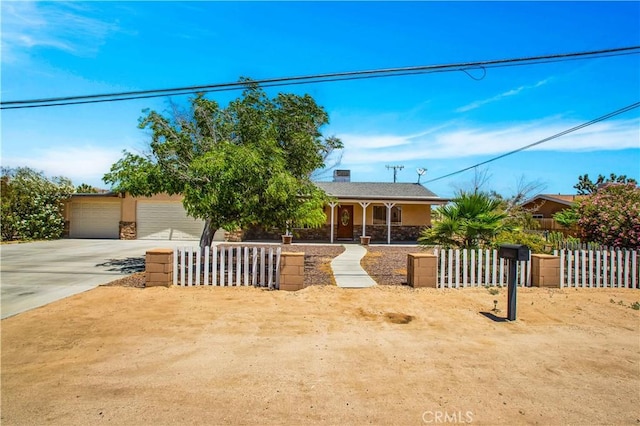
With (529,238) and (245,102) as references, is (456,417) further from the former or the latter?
(245,102)

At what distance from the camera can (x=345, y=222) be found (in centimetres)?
Result: 2172

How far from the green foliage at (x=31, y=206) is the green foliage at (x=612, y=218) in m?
24.4

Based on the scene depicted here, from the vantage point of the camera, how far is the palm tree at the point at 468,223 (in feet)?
29.4

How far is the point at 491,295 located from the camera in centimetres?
759

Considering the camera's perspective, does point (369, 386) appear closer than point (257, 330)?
Yes

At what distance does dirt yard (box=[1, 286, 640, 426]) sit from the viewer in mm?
3162

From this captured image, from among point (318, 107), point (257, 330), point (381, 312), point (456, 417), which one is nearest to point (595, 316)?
point (381, 312)

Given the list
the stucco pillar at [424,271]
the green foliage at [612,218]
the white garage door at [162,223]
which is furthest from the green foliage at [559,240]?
the white garage door at [162,223]

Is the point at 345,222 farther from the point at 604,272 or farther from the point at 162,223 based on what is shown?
the point at 604,272

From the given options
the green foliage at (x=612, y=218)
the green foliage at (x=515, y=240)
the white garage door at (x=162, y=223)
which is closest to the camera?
the green foliage at (x=515, y=240)

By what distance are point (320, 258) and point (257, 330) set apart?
26.6 ft

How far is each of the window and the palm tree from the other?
12321 millimetres

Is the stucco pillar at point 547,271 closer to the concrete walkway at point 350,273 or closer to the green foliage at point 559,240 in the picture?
the concrete walkway at point 350,273

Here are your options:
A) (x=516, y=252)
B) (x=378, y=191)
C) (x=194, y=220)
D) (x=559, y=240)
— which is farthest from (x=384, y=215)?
(x=516, y=252)
